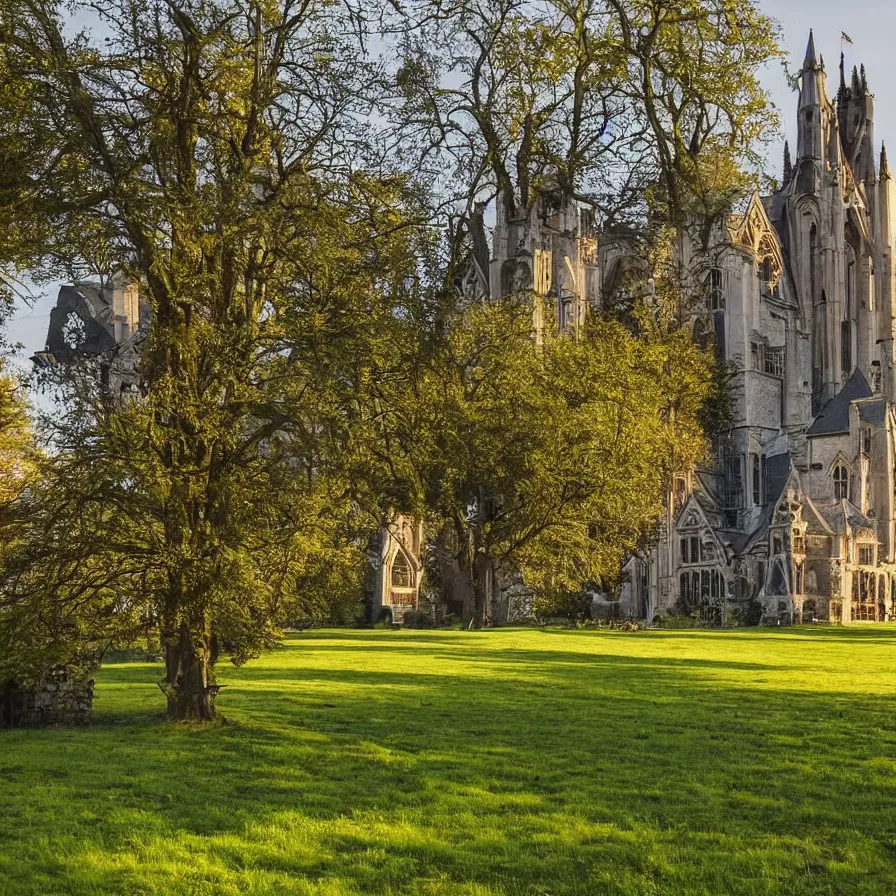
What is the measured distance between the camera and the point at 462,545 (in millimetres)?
39656

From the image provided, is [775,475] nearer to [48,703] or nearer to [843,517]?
[843,517]

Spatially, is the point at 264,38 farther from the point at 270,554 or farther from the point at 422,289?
the point at 270,554

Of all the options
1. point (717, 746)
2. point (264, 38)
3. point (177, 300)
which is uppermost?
point (264, 38)

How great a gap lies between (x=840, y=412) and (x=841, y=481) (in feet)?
14.9

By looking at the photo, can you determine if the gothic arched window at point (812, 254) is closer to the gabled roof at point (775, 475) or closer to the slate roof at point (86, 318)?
the gabled roof at point (775, 475)

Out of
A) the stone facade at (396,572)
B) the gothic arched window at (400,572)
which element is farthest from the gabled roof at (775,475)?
the gothic arched window at (400,572)

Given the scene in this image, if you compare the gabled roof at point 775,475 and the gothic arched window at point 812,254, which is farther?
the gothic arched window at point 812,254

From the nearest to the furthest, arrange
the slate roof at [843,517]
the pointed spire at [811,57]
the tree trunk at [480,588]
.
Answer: the tree trunk at [480,588], the slate roof at [843,517], the pointed spire at [811,57]

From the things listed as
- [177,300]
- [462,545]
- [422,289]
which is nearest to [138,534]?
[177,300]

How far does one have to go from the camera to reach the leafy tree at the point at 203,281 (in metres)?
13.3

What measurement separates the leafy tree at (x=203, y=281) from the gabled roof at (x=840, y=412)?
6298 centimetres

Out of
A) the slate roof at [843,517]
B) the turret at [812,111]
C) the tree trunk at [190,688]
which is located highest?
the turret at [812,111]

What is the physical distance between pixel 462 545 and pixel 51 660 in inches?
1045

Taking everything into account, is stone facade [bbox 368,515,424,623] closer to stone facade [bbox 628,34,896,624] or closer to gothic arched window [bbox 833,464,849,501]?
stone facade [bbox 628,34,896,624]
